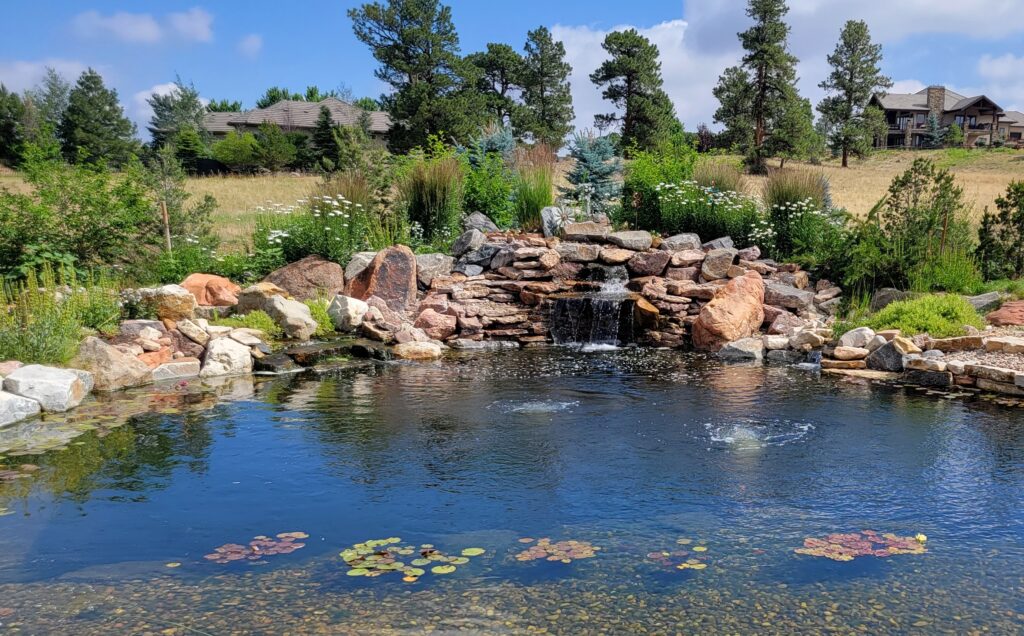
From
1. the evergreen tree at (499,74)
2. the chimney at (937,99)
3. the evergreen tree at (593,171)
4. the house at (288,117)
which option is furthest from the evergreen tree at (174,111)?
the chimney at (937,99)

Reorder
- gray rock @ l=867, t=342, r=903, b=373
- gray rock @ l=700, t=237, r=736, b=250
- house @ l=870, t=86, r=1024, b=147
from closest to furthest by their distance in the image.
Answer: gray rock @ l=867, t=342, r=903, b=373 < gray rock @ l=700, t=237, r=736, b=250 < house @ l=870, t=86, r=1024, b=147

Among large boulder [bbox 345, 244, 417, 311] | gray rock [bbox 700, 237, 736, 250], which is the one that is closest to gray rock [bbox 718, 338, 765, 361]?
gray rock [bbox 700, 237, 736, 250]

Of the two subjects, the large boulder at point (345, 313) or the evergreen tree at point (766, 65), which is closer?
the large boulder at point (345, 313)

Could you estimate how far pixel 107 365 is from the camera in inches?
330

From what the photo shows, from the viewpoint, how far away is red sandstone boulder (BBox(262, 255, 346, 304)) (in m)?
11.9

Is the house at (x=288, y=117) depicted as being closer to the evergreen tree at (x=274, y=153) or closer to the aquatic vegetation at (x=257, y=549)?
the evergreen tree at (x=274, y=153)

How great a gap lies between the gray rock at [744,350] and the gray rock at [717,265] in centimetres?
217

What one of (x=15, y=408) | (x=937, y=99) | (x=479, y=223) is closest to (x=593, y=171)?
(x=479, y=223)

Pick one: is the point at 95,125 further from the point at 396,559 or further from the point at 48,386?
the point at 396,559

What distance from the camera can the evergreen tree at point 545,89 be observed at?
35969 millimetres

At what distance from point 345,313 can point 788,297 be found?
259 inches

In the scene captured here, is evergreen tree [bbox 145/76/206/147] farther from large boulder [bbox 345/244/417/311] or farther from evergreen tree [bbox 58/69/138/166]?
large boulder [bbox 345/244/417/311]

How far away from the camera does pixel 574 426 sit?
6898mm

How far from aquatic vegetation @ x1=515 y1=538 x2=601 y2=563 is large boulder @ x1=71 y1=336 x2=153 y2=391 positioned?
5987mm
